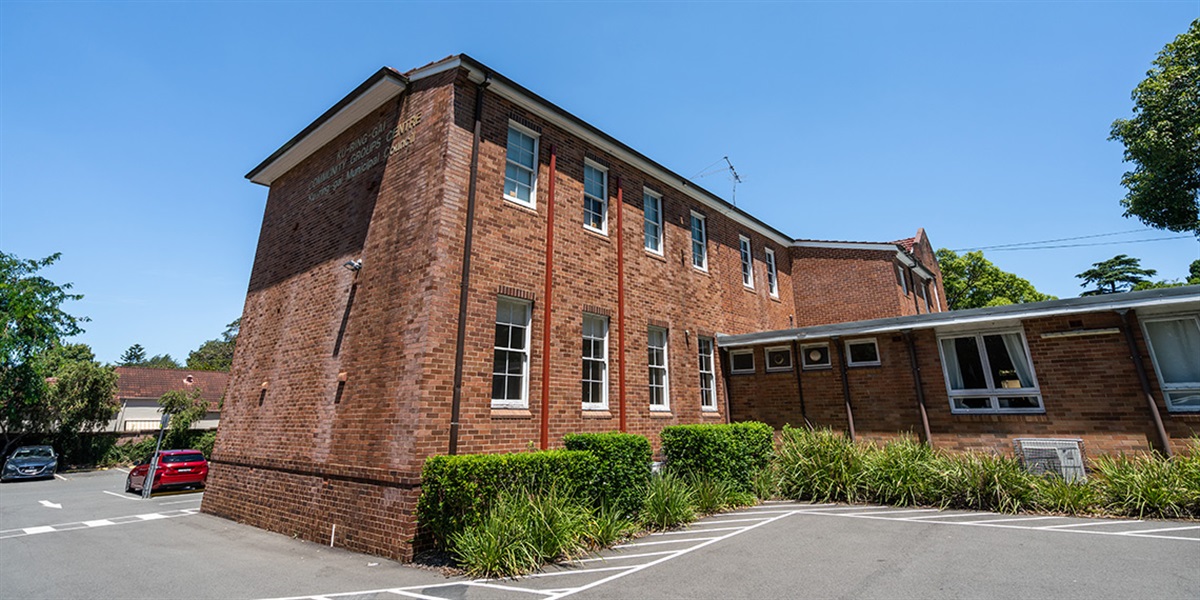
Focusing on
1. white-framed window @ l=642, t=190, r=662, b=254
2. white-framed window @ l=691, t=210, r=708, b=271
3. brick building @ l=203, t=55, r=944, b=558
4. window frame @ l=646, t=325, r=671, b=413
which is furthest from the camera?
white-framed window @ l=691, t=210, r=708, b=271

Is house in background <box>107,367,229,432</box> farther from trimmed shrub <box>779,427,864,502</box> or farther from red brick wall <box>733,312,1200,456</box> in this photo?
red brick wall <box>733,312,1200,456</box>

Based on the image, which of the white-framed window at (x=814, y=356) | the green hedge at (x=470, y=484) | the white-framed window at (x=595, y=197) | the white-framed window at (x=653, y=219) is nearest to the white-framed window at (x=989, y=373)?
the white-framed window at (x=814, y=356)

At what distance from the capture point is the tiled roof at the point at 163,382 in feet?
123

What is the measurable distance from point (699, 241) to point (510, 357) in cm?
820

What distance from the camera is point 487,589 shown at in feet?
18.1

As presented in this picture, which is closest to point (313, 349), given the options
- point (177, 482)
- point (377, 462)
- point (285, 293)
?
point (285, 293)

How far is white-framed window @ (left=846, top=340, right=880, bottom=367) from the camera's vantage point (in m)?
12.4

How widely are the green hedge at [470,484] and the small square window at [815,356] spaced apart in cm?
872

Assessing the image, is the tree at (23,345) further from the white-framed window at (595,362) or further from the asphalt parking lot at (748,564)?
the white-framed window at (595,362)

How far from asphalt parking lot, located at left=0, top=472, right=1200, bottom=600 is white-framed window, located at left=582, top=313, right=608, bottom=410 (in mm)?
3105

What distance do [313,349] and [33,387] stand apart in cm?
3192

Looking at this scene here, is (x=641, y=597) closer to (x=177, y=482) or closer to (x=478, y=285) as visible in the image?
(x=478, y=285)

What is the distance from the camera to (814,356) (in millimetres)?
13453

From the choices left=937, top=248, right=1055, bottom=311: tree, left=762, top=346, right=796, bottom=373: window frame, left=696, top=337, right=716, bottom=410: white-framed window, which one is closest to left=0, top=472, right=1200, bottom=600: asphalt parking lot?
left=696, top=337, right=716, bottom=410: white-framed window
